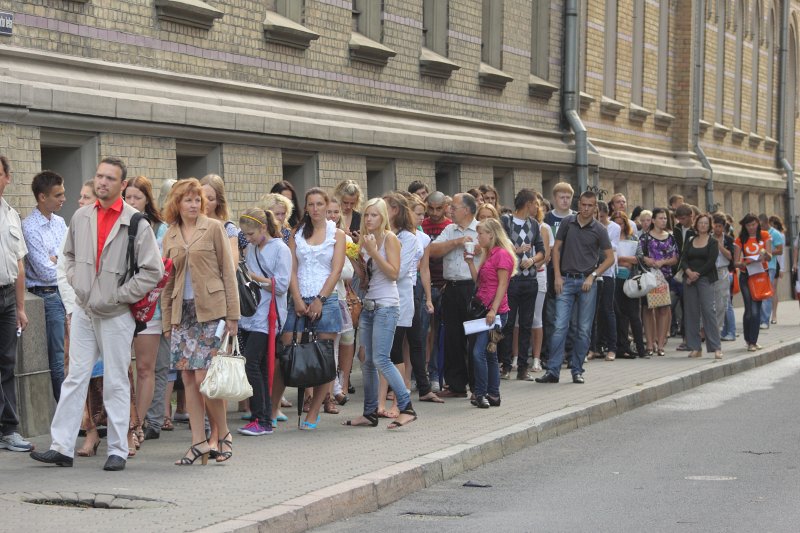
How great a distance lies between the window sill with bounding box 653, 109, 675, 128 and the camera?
31.3m

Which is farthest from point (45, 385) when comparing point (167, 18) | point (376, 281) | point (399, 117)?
point (399, 117)

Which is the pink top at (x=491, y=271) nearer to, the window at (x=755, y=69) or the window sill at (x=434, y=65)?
the window sill at (x=434, y=65)

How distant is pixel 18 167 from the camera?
39.9 ft

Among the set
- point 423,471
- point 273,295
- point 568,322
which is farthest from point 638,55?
point 423,471

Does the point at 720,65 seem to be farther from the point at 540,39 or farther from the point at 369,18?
the point at 369,18

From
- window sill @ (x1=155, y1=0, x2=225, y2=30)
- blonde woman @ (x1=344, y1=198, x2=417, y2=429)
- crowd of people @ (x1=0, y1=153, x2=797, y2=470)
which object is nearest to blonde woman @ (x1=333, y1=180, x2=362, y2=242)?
crowd of people @ (x1=0, y1=153, x2=797, y2=470)

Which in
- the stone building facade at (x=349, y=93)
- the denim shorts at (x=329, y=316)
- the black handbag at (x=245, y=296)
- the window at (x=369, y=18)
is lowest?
the denim shorts at (x=329, y=316)

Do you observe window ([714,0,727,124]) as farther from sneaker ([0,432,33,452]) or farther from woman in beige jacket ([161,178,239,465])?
sneaker ([0,432,33,452])

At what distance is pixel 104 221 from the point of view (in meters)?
9.41

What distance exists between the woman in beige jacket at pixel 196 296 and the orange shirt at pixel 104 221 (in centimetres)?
41

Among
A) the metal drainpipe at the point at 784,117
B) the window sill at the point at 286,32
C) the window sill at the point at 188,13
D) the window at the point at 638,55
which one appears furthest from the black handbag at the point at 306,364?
the metal drainpipe at the point at 784,117

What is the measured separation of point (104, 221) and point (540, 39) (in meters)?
16.8

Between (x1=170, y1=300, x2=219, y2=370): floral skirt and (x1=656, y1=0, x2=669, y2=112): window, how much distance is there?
23.3 meters

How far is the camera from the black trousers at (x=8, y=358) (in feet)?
32.9
